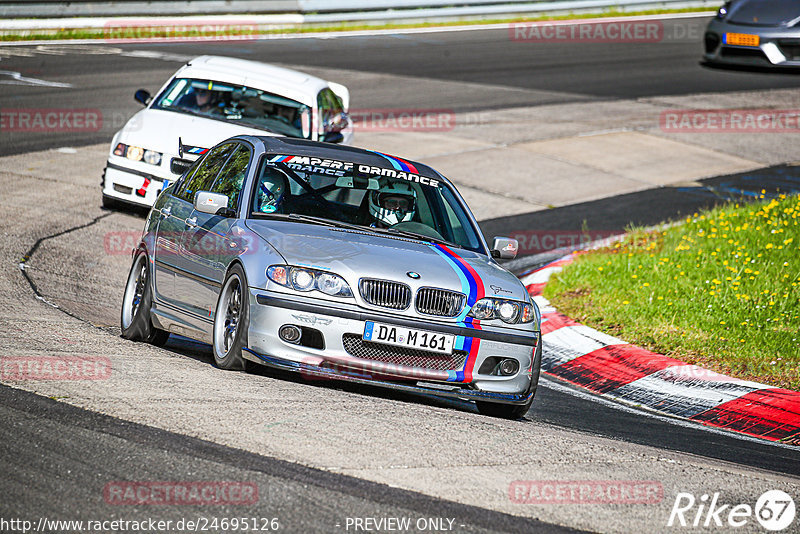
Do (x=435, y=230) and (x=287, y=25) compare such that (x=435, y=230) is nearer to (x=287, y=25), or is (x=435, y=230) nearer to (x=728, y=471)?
(x=728, y=471)

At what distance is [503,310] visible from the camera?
673cm

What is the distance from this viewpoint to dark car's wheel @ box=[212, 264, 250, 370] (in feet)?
21.3

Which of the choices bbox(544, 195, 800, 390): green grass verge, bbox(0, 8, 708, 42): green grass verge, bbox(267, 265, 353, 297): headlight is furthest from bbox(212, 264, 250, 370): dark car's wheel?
bbox(0, 8, 708, 42): green grass verge

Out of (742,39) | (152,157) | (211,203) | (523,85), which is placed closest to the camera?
(211,203)

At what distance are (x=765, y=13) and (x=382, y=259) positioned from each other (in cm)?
1640

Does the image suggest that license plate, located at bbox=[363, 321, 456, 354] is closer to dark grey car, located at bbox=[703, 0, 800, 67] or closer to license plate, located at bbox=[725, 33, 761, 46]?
dark grey car, located at bbox=[703, 0, 800, 67]

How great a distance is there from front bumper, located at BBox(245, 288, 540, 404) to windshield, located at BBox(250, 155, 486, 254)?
3.40 feet

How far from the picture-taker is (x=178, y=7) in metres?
26.2

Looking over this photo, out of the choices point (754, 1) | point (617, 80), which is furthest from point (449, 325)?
point (617, 80)

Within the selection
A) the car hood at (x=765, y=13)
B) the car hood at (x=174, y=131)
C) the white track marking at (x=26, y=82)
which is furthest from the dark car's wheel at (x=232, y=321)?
the car hood at (x=765, y=13)

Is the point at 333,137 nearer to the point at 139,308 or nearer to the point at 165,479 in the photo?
the point at 139,308

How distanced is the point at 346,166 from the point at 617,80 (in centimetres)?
1762

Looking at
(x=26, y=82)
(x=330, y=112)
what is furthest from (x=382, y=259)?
(x=26, y=82)

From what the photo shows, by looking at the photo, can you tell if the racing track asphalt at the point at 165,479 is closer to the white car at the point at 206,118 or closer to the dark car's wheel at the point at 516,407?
the dark car's wheel at the point at 516,407
